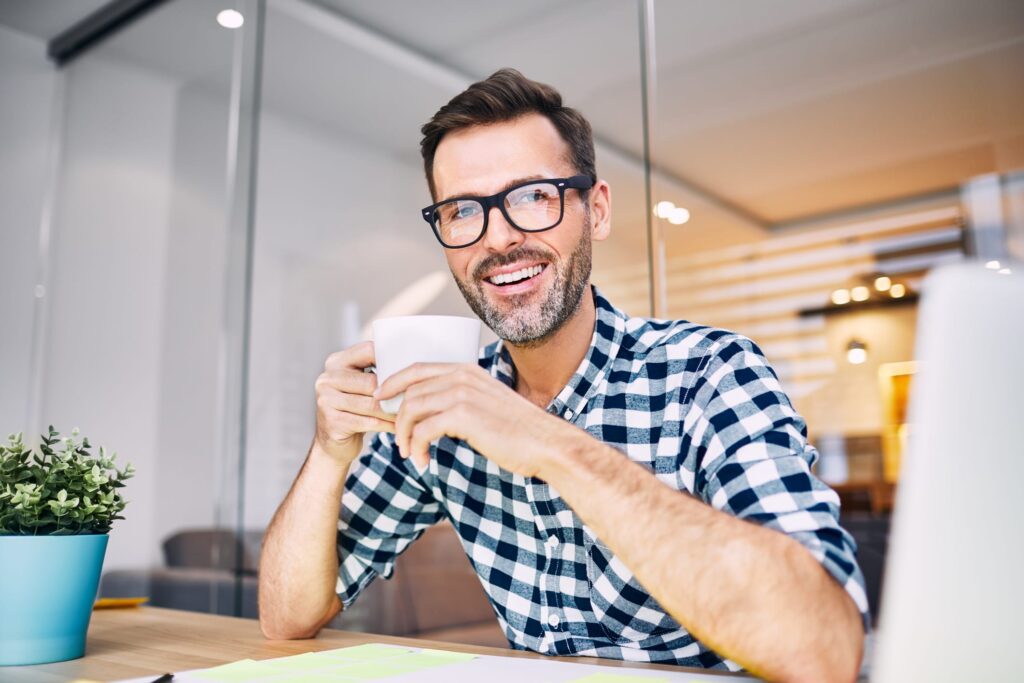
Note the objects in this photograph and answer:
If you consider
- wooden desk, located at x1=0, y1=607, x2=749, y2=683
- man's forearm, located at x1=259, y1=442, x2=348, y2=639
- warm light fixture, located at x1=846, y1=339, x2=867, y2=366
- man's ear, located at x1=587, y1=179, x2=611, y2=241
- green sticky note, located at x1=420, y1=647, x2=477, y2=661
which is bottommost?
wooden desk, located at x1=0, y1=607, x2=749, y2=683

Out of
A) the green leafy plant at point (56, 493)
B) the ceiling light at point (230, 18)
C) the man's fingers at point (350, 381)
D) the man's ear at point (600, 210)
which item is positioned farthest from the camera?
the ceiling light at point (230, 18)

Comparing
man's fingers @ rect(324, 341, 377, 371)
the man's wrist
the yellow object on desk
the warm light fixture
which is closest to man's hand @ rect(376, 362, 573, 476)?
man's fingers @ rect(324, 341, 377, 371)

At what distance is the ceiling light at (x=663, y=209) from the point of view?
203 centimetres

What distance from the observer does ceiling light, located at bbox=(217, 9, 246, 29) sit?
298 centimetres

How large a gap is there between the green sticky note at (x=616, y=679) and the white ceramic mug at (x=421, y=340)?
0.34m

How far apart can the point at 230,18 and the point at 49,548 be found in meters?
2.53

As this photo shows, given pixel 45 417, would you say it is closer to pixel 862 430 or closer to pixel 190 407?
pixel 190 407

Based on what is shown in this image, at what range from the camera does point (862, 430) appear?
186 cm

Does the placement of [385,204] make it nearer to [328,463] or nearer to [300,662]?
[328,463]

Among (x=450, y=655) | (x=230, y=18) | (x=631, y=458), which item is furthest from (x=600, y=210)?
(x=230, y=18)

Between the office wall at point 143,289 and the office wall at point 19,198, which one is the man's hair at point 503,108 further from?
the office wall at point 19,198

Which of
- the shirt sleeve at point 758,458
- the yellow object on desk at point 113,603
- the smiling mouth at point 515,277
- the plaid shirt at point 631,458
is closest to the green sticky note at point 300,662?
the plaid shirt at point 631,458

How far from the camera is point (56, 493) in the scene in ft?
3.26

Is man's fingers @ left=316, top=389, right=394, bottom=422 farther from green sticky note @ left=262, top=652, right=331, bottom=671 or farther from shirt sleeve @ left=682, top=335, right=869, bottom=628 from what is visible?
shirt sleeve @ left=682, top=335, right=869, bottom=628
